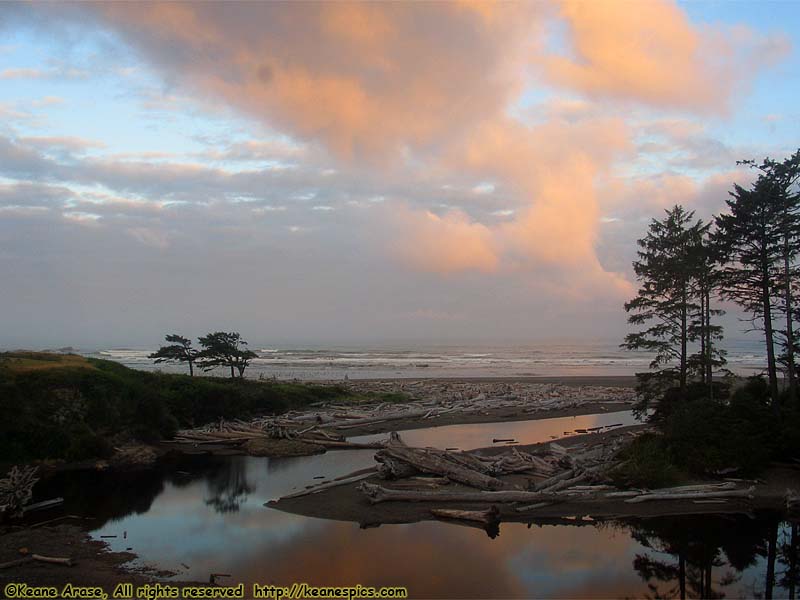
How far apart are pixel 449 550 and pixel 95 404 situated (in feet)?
71.1

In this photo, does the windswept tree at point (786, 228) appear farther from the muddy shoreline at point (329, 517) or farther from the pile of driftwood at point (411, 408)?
the pile of driftwood at point (411, 408)

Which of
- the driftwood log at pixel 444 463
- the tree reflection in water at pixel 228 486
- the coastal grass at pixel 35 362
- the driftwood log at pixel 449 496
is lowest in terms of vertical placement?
the tree reflection in water at pixel 228 486

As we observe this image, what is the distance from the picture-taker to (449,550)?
45.5ft

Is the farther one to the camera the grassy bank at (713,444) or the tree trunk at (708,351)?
the tree trunk at (708,351)

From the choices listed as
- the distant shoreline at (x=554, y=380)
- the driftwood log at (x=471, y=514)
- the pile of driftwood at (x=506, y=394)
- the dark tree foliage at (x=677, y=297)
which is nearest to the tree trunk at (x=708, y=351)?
the dark tree foliage at (x=677, y=297)

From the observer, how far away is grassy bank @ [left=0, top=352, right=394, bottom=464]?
2408 centimetres

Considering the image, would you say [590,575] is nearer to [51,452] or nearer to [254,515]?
[254,515]

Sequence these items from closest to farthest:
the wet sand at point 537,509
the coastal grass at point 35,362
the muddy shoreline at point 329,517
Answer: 1. the muddy shoreline at point 329,517
2. the wet sand at point 537,509
3. the coastal grass at point 35,362

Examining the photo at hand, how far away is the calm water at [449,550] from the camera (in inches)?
478

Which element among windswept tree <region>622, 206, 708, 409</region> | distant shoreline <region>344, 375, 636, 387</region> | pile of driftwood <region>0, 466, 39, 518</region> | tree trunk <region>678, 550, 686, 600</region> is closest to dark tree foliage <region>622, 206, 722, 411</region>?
windswept tree <region>622, 206, 708, 409</region>

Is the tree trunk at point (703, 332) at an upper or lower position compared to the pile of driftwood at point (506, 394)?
upper

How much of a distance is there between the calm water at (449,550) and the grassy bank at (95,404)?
18.3 ft

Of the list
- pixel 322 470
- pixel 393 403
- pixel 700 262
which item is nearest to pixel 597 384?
pixel 393 403

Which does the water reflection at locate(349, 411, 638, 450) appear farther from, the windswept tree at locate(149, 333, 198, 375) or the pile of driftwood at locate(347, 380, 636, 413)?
the windswept tree at locate(149, 333, 198, 375)
